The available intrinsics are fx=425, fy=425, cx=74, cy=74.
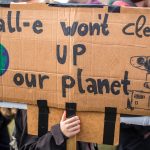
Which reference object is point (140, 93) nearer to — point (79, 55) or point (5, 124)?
point (79, 55)

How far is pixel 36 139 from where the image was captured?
2.13 meters

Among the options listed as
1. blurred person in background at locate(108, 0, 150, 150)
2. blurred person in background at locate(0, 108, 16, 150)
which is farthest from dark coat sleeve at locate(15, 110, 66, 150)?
blurred person in background at locate(108, 0, 150, 150)

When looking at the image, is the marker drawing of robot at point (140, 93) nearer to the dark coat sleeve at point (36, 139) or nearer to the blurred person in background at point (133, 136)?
the blurred person in background at point (133, 136)

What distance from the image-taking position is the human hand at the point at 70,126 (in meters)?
1.95

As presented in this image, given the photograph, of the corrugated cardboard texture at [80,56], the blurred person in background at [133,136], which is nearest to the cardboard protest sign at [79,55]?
the corrugated cardboard texture at [80,56]

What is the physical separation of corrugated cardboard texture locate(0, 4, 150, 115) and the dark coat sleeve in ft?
0.50

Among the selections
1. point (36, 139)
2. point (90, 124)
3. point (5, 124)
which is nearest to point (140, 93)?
point (90, 124)

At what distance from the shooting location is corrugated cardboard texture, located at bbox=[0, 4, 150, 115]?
1.86 meters

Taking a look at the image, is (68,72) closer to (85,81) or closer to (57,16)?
(85,81)

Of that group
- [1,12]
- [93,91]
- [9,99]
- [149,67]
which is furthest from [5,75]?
[149,67]

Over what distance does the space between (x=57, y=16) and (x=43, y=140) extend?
1.95 ft

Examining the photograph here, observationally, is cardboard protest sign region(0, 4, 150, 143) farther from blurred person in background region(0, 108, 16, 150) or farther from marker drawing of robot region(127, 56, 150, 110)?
blurred person in background region(0, 108, 16, 150)

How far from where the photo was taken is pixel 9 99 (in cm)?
205

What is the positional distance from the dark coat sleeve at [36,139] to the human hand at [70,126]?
0.03 metres
